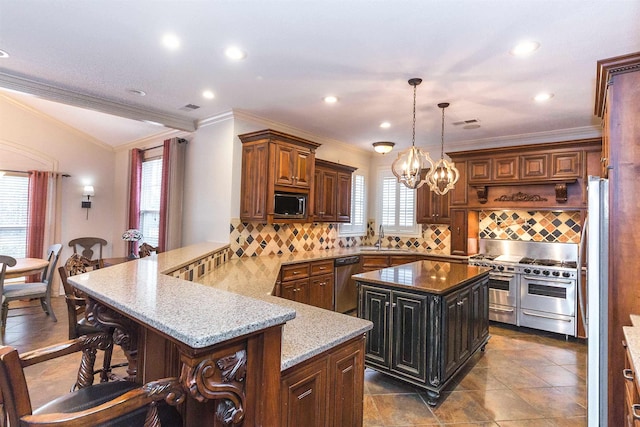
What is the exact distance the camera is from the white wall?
5.29m

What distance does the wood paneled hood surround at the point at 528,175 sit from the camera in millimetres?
4234

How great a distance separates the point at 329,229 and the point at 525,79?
3.55 m

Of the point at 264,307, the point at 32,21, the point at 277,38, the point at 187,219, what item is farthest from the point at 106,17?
the point at 187,219

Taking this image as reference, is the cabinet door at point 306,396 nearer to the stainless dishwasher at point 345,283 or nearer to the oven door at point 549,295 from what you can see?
the stainless dishwasher at point 345,283

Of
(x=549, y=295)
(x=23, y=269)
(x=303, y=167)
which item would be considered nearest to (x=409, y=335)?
(x=303, y=167)

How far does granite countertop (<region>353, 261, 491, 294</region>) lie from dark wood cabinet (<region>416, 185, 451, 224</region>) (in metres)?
1.78

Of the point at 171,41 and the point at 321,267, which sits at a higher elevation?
the point at 171,41

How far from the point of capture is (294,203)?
4297mm

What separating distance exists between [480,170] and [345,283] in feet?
8.67

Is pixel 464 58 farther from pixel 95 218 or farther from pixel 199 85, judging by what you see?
pixel 95 218

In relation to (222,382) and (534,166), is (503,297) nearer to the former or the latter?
(534,166)

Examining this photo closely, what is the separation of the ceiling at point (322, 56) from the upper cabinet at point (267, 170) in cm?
35

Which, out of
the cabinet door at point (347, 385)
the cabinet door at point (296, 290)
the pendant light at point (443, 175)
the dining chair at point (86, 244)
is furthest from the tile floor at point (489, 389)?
the dining chair at point (86, 244)

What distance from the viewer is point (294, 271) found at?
4.04 m
